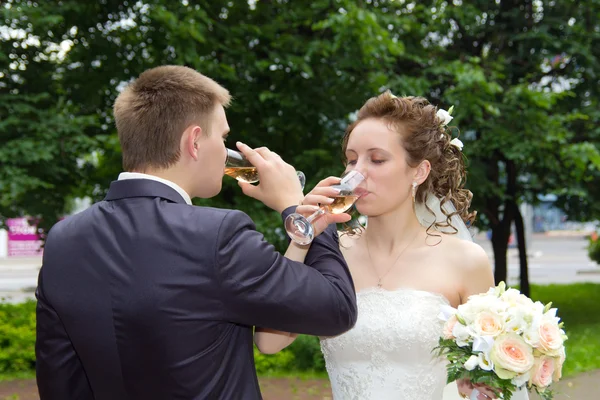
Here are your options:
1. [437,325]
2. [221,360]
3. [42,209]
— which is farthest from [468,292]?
[42,209]

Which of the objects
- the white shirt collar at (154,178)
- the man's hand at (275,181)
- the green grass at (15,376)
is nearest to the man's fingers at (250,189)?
the man's hand at (275,181)

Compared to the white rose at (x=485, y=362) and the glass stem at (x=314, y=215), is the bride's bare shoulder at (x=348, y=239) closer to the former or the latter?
the white rose at (x=485, y=362)

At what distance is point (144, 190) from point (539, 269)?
32441mm

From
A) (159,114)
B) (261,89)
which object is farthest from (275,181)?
(261,89)

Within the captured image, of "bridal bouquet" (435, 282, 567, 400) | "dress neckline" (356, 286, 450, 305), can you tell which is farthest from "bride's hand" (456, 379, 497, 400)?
"dress neckline" (356, 286, 450, 305)

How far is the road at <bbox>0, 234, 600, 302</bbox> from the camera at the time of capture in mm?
24300

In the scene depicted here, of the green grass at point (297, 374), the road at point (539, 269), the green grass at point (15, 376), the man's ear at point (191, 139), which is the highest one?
the man's ear at point (191, 139)

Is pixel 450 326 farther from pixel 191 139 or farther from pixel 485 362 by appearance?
pixel 191 139

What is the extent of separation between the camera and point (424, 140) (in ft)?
11.7

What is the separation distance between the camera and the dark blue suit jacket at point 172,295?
6.24 ft

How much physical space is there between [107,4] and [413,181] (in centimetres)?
757

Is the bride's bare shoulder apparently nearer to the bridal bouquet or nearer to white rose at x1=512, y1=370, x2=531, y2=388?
the bridal bouquet

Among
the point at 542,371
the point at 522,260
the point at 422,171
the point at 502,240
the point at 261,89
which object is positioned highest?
the point at 422,171

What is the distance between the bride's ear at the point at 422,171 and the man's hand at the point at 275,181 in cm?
141
